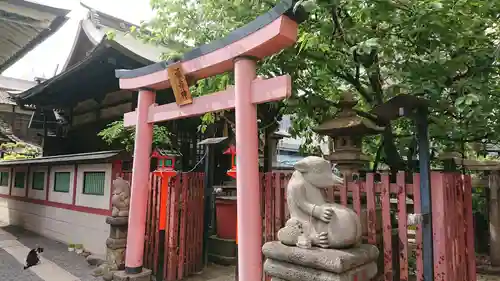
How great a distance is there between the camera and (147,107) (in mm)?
6156

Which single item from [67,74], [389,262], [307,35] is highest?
[67,74]

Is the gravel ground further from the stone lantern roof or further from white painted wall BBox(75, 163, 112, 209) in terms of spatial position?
the stone lantern roof

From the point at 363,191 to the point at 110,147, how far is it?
8824mm

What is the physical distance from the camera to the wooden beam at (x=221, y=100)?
163 inches

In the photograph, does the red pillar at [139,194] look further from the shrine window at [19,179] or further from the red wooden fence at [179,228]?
the shrine window at [19,179]

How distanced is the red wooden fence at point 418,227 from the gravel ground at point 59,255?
5209 millimetres

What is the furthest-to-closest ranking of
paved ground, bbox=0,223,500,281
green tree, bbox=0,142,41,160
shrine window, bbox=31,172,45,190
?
1. green tree, bbox=0,142,41,160
2. shrine window, bbox=31,172,45,190
3. paved ground, bbox=0,223,500,281

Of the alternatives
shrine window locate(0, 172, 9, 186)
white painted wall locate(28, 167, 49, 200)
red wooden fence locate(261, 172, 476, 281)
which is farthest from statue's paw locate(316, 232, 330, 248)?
shrine window locate(0, 172, 9, 186)

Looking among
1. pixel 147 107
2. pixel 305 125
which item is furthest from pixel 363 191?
pixel 147 107

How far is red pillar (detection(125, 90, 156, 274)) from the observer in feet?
19.5

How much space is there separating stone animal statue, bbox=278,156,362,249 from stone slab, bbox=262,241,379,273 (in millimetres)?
79

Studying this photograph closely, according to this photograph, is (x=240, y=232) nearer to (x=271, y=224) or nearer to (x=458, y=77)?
(x=271, y=224)

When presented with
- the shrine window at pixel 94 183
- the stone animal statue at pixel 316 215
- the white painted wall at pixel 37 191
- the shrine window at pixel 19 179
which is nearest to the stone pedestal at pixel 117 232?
the shrine window at pixel 94 183

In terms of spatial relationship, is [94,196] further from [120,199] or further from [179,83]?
[179,83]
